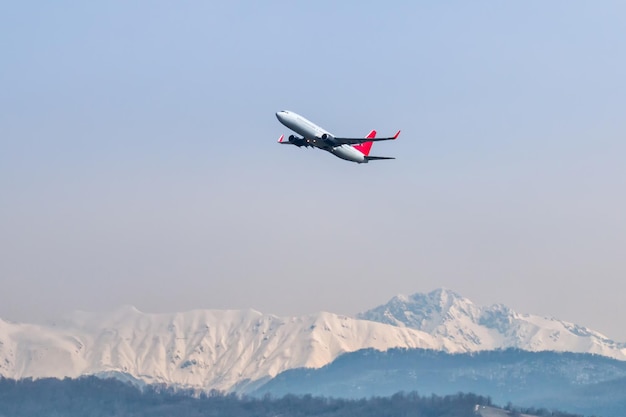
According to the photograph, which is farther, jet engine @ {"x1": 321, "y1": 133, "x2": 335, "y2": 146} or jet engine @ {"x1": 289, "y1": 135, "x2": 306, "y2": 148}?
jet engine @ {"x1": 289, "y1": 135, "x2": 306, "y2": 148}

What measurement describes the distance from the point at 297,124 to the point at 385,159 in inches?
689

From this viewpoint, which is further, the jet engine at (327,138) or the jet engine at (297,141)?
the jet engine at (297,141)

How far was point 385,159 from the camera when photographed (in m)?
200

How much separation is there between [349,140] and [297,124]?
955 cm

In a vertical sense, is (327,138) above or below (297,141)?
below

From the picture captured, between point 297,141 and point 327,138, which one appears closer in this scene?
point 327,138

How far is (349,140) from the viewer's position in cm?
19588

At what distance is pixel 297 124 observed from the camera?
193875 millimetres

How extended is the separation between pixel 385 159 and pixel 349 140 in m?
8.16
